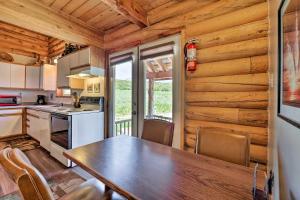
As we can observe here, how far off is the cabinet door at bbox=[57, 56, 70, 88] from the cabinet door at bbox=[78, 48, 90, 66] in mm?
503

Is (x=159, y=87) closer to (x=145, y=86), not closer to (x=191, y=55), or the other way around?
(x=145, y=86)

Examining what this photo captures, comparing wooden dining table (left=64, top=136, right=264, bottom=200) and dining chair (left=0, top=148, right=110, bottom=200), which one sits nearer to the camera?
dining chair (left=0, top=148, right=110, bottom=200)

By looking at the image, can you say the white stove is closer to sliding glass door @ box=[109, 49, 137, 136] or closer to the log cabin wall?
sliding glass door @ box=[109, 49, 137, 136]

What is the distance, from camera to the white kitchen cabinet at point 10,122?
397cm

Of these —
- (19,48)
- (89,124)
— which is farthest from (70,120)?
(19,48)

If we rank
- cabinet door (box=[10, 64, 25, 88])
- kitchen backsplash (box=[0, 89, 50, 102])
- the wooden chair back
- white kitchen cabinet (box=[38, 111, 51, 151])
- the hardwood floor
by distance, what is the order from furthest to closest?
kitchen backsplash (box=[0, 89, 50, 102])
cabinet door (box=[10, 64, 25, 88])
white kitchen cabinet (box=[38, 111, 51, 151])
the hardwood floor
the wooden chair back

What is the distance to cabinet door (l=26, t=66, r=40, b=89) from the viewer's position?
4.56 metres

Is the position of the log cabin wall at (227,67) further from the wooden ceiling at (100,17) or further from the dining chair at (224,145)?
the dining chair at (224,145)

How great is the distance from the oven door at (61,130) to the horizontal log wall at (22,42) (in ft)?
9.84

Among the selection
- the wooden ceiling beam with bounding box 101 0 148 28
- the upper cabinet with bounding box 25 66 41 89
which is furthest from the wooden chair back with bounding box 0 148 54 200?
the upper cabinet with bounding box 25 66 41 89

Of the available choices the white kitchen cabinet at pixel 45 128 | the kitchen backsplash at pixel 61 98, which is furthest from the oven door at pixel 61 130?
the kitchen backsplash at pixel 61 98

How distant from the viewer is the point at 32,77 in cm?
464

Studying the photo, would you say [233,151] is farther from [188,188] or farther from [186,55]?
[186,55]

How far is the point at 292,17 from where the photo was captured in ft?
2.95
